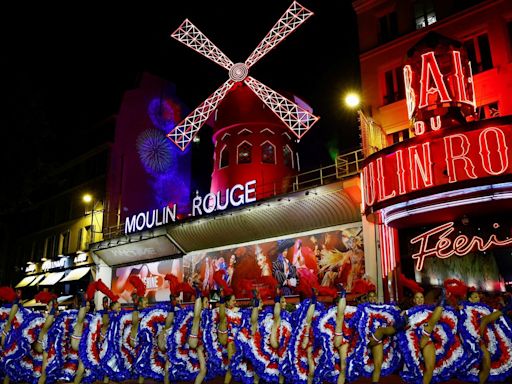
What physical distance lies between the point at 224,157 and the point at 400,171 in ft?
47.2

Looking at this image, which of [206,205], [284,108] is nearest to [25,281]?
[206,205]

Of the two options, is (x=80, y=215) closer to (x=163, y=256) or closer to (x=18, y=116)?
(x=163, y=256)

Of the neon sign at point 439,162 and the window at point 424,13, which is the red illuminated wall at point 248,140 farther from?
the neon sign at point 439,162

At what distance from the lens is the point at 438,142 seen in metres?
13.5

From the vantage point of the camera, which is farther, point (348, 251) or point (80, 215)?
point (80, 215)

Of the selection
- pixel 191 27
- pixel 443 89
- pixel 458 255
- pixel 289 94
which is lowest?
pixel 458 255

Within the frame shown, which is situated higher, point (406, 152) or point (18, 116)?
point (18, 116)

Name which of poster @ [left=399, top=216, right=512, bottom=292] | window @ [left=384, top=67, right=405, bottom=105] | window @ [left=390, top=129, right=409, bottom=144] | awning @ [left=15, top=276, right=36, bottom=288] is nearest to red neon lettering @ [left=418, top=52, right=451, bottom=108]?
window @ [left=390, top=129, right=409, bottom=144]

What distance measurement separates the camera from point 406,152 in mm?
14133

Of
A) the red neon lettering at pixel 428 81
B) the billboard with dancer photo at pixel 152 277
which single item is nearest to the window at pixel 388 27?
the red neon lettering at pixel 428 81

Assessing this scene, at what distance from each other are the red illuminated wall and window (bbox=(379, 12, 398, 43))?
8.55 metres

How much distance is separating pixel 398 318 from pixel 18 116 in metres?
15.8

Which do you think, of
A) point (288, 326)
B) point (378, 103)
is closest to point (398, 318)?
point (288, 326)

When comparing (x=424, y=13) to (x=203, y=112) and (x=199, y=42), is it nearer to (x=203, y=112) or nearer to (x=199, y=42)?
(x=203, y=112)
